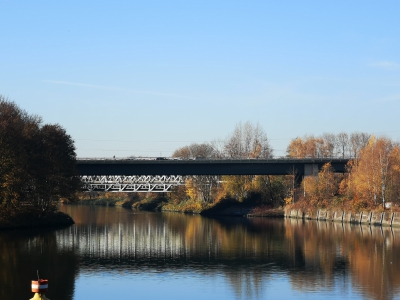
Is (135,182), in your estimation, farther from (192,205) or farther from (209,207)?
(209,207)

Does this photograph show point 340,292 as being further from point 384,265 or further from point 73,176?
point 73,176

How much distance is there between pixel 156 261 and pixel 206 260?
12.7 feet

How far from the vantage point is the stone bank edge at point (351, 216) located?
3216 inches

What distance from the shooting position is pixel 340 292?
→ 36.7 metres

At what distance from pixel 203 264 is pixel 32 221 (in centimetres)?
3697

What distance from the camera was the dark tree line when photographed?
7175 centimetres

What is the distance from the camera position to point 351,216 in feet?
298

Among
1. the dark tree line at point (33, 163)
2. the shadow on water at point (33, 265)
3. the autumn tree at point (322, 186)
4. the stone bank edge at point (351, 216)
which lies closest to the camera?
the shadow on water at point (33, 265)

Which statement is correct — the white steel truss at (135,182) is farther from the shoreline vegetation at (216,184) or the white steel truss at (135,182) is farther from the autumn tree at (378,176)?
the autumn tree at (378,176)

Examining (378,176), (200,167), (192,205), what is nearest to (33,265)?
(378,176)

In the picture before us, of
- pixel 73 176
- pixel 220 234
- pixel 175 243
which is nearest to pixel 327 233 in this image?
pixel 220 234

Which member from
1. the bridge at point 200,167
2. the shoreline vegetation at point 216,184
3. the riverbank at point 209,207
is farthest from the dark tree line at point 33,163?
the riverbank at point 209,207

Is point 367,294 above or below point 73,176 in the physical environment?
below

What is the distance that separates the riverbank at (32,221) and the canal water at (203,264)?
141 inches
